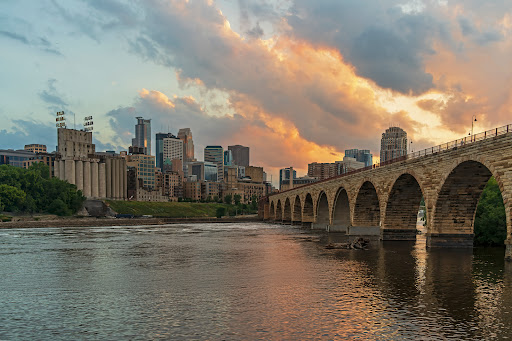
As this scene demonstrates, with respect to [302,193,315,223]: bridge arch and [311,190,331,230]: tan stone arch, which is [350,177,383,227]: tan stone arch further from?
[302,193,315,223]: bridge arch

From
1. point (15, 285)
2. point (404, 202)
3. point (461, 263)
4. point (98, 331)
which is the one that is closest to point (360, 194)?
point (404, 202)

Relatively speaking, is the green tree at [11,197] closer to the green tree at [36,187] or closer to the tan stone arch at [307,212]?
the green tree at [36,187]

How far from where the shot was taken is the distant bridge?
3519 centimetres

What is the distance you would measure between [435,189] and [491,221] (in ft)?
35.1

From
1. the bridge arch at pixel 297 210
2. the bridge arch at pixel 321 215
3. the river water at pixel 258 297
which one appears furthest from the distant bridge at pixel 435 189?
the bridge arch at pixel 297 210

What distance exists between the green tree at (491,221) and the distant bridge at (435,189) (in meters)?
5.66

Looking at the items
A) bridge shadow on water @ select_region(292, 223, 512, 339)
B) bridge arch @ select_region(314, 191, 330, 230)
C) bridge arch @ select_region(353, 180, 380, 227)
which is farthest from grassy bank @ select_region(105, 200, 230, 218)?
bridge shadow on water @ select_region(292, 223, 512, 339)

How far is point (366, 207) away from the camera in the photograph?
68.6 meters

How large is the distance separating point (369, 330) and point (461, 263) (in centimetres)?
2181

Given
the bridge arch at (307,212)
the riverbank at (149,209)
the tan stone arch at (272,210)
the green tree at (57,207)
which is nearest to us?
the bridge arch at (307,212)

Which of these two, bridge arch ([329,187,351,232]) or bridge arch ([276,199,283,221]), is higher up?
bridge arch ([329,187,351,232])

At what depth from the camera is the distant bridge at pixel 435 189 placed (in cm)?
3519

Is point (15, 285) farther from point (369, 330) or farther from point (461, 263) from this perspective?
point (461, 263)

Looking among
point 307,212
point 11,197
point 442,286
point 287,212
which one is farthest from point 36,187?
point 442,286
